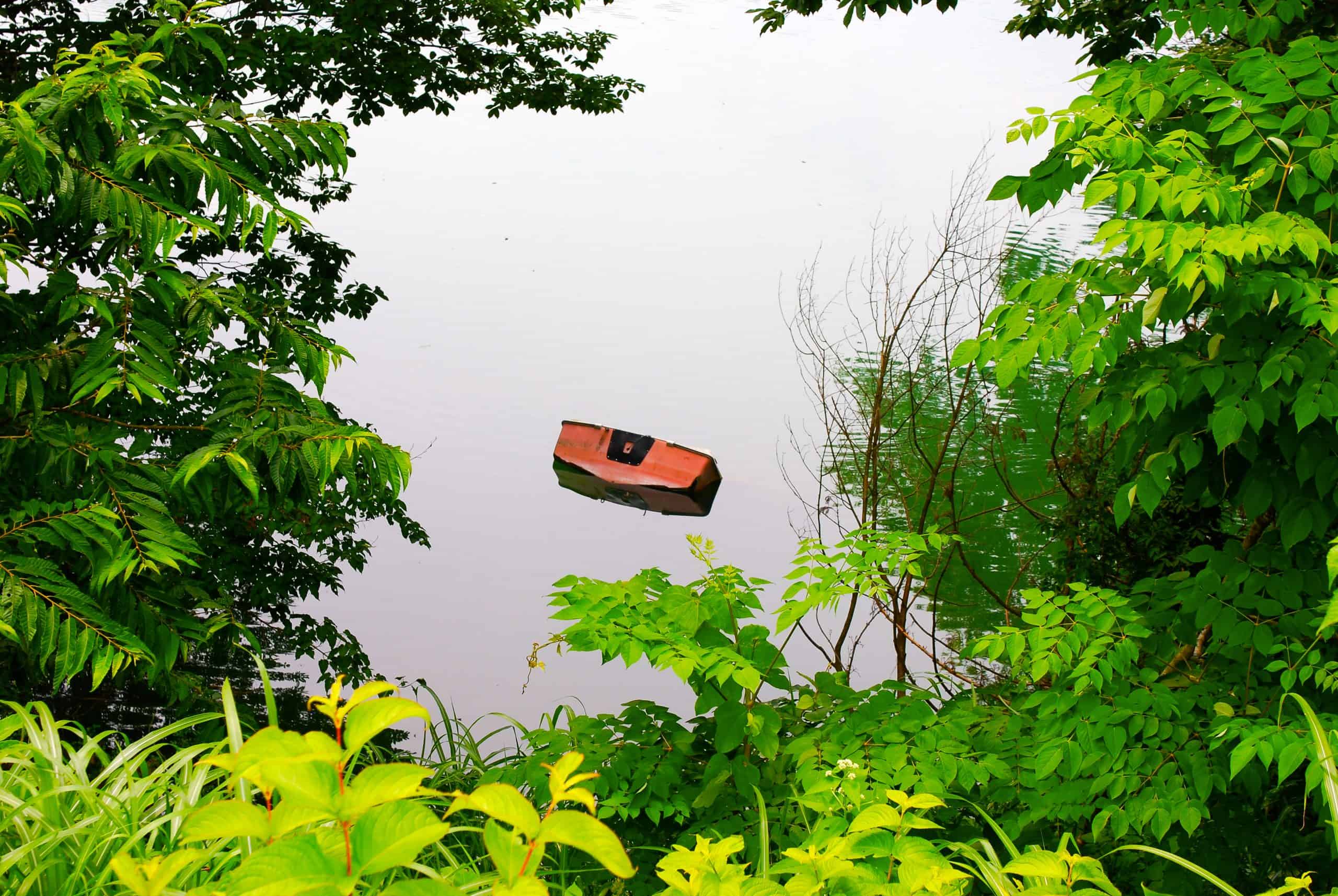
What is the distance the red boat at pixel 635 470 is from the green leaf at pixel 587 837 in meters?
9.15

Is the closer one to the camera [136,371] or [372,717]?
[372,717]

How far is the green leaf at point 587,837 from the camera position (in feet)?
1.81

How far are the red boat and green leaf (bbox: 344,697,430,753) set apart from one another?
9.19 meters

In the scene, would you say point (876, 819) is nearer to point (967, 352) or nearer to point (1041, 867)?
point (1041, 867)

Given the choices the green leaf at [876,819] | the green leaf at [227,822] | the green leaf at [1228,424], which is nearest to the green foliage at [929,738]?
the green leaf at [1228,424]

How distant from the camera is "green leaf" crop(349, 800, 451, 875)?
50 centimetres

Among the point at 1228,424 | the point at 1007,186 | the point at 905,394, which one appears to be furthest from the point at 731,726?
the point at 905,394

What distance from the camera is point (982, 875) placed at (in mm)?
1167

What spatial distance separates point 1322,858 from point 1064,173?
1987 mm

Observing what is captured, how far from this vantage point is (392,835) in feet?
1.76

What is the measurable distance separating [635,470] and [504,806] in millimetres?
9402

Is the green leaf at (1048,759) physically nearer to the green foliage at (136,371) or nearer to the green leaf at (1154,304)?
the green leaf at (1154,304)

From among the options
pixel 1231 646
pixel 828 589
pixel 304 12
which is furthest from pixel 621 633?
pixel 304 12

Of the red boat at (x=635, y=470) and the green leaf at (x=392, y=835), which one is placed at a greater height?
the red boat at (x=635, y=470)
